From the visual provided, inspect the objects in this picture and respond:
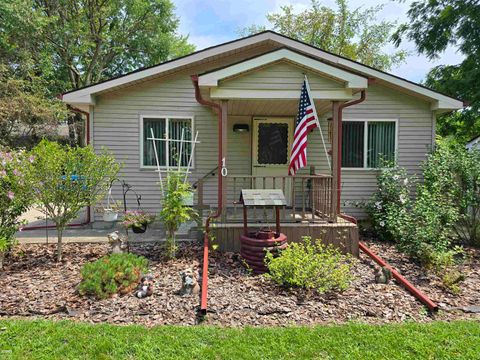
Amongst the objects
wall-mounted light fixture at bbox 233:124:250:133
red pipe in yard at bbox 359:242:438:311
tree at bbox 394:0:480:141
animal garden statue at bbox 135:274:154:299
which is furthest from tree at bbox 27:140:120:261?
tree at bbox 394:0:480:141

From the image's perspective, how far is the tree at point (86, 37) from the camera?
15.7 metres

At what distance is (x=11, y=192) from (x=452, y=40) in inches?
561

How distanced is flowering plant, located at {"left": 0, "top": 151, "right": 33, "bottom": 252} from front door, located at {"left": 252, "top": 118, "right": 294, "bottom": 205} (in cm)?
470

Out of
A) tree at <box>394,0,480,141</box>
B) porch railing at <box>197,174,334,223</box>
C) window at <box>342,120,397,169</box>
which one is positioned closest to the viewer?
porch railing at <box>197,174,334,223</box>

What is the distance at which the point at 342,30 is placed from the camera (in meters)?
21.3

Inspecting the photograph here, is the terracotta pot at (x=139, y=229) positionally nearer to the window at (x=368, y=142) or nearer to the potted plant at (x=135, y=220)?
the potted plant at (x=135, y=220)

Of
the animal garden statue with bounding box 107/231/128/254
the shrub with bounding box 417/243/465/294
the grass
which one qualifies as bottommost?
the grass

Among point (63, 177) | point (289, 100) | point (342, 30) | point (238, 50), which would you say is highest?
point (342, 30)

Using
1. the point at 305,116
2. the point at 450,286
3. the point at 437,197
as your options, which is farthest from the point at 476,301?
the point at 305,116

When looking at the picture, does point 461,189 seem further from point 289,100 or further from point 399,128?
point 289,100

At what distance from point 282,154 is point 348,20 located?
1791 centimetres

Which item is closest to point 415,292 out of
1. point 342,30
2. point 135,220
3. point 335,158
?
point 335,158

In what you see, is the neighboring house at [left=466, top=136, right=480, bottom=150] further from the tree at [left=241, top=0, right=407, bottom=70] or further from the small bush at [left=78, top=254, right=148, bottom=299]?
the tree at [left=241, top=0, right=407, bottom=70]

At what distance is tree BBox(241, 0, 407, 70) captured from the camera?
20.5 m
